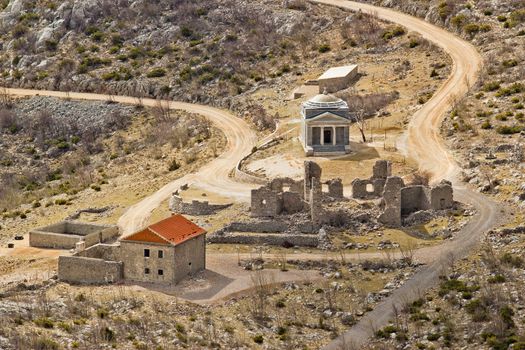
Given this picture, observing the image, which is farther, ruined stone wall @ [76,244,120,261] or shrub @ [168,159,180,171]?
shrub @ [168,159,180,171]

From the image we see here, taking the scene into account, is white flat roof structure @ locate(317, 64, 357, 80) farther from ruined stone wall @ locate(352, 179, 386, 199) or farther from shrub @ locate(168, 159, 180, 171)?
ruined stone wall @ locate(352, 179, 386, 199)

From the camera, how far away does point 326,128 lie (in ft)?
376

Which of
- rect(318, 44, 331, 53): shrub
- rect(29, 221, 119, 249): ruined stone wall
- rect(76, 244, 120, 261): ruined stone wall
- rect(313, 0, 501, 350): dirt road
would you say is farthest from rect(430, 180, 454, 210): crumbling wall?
rect(318, 44, 331, 53): shrub

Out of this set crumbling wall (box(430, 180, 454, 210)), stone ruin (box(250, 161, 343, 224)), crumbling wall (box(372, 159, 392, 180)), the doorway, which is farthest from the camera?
the doorway

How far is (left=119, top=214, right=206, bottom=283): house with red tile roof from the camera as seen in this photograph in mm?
87812

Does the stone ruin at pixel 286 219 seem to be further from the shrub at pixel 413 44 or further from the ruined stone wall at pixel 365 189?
the shrub at pixel 413 44

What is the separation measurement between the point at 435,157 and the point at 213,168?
58.9 ft

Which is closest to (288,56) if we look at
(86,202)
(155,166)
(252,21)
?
(252,21)

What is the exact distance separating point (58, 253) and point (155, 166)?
2643 cm

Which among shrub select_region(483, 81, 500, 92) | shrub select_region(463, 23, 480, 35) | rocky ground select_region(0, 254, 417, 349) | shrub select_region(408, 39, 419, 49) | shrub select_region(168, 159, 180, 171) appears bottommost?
shrub select_region(168, 159, 180, 171)

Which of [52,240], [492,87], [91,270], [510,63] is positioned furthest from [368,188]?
[510,63]

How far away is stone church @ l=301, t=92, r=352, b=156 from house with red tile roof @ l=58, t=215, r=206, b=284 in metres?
25.6

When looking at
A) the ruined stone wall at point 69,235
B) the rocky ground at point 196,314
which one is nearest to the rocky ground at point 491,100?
the rocky ground at point 196,314

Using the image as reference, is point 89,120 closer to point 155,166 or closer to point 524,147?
point 155,166
